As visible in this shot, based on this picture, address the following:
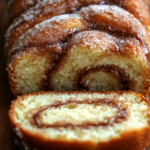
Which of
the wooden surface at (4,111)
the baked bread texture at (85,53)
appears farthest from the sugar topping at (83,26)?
the wooden surface at (4,111)

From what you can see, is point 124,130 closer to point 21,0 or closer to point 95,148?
point 95,148

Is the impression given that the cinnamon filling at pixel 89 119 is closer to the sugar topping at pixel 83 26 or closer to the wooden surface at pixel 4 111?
the wooden surface at pixel 4 111

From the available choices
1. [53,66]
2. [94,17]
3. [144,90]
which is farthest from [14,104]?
[144,90]

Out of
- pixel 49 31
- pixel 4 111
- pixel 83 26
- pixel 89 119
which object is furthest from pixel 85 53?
pixel 4 111

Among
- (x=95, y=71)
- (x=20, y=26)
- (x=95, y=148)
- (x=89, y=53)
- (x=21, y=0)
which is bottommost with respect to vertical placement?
(x=95, y=148)

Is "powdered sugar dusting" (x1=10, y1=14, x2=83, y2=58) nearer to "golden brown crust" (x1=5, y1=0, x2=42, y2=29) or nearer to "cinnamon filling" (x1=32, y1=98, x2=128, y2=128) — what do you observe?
"golden brown crust" (x1=5, y1=0, x2=42, y2=29)

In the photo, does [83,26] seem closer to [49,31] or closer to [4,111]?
[49,31]

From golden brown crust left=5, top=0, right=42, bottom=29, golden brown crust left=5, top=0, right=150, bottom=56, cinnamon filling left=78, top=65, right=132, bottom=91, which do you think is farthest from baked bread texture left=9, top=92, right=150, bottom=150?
golden brown crust left=5, top=0, right=42, bottom=29

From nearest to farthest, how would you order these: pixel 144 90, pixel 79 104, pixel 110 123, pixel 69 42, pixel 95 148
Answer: pixel 95 148, pixel 110 123, pixel 79 104, pixel 69 42, pixel 144 90
